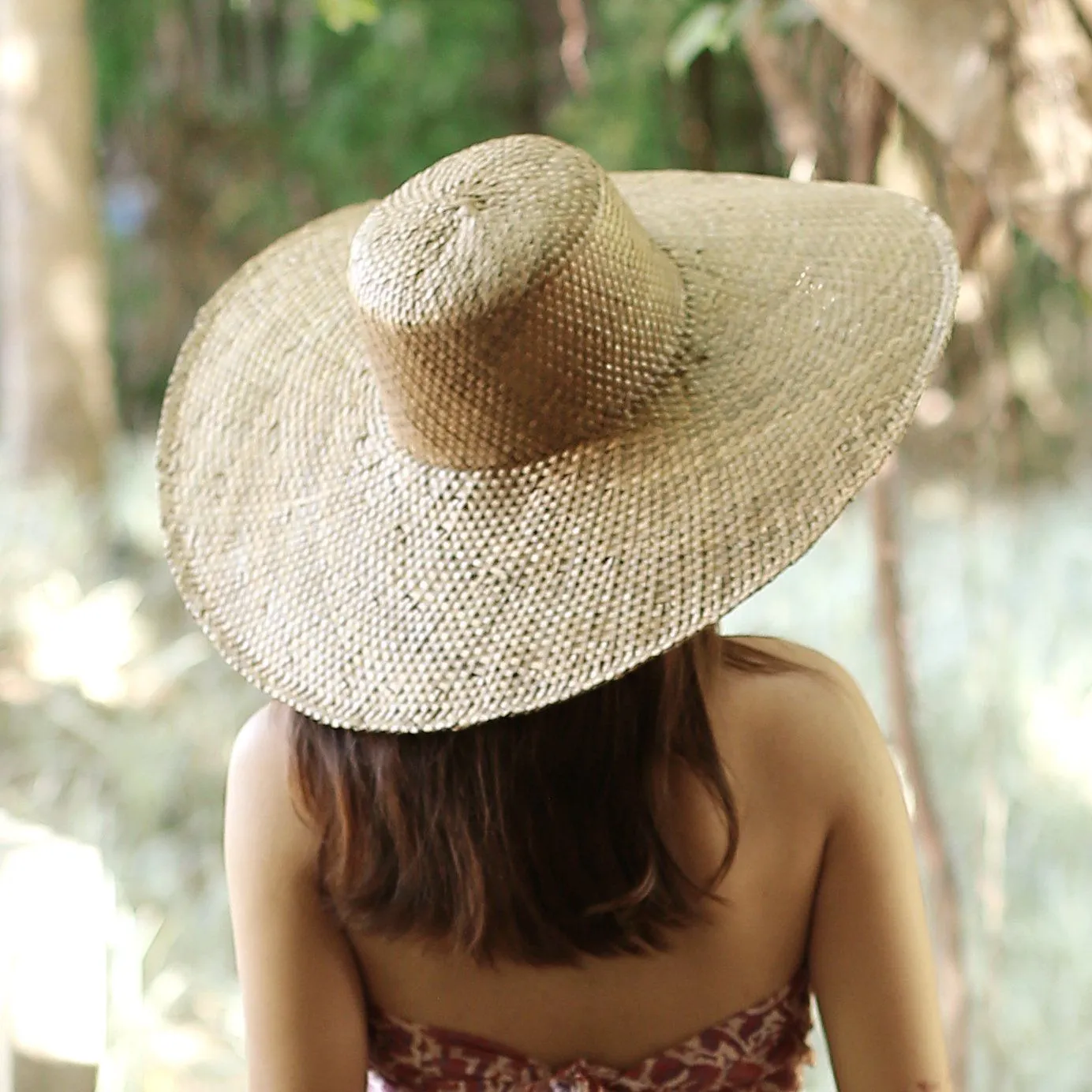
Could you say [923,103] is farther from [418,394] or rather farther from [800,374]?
[418,394]

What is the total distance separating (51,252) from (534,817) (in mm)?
3894

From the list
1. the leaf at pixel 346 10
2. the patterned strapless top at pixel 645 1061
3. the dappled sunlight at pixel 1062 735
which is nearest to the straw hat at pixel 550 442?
the patterned strapless top at pixel 645 1061

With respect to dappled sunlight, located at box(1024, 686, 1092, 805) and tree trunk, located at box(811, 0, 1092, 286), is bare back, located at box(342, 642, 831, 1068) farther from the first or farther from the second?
dappled sunlight, located at box(1024, 686, 1092, 805)

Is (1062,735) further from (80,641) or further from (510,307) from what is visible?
(510,307)

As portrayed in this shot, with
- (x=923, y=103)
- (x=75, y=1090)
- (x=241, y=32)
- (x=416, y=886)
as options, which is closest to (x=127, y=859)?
(x=75, y=1090)

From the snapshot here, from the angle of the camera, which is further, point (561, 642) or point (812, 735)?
point (812, 735)

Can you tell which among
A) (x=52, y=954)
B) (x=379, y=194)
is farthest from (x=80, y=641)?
(x=379, y=194)

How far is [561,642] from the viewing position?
875 mm

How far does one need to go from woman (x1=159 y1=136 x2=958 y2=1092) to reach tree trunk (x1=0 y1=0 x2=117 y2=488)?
3.52m

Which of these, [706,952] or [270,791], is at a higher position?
[270,791]

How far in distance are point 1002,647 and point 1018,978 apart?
1084 millimetres

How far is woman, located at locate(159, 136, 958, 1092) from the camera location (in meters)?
0.89


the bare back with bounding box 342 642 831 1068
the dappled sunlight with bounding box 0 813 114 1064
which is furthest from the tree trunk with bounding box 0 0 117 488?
the bare back with bounding box 342 642 831 1068

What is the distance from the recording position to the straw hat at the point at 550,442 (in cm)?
87
